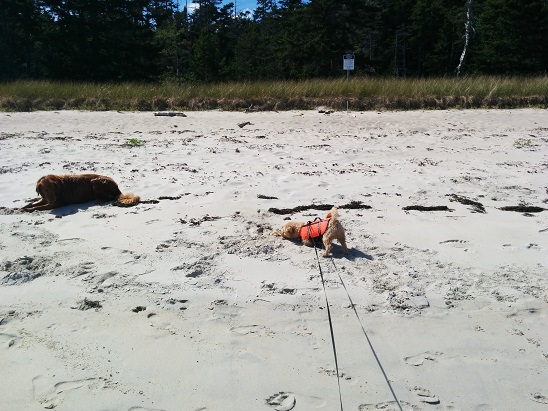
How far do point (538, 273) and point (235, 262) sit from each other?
2.74 m

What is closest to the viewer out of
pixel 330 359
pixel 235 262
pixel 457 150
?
pixel 330 359

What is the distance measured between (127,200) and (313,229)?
2676mm

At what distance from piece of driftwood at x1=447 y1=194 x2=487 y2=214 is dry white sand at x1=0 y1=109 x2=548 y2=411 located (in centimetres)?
8

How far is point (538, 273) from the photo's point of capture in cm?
409

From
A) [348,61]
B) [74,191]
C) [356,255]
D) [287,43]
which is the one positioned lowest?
[356,255]

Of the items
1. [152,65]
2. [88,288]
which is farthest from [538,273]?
[152,65]

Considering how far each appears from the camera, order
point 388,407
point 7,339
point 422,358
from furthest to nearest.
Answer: point 7,339 → point 422,358 → point 388,407

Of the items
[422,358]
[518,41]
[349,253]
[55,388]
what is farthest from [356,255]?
[518,41]

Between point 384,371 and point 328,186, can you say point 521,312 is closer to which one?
point 384,371

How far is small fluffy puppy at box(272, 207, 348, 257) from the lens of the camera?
4363 mm

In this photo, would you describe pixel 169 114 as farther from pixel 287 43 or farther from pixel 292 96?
pixel 287 43

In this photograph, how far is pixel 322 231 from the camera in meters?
4.46

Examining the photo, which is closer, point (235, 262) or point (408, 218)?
point (235, 262)

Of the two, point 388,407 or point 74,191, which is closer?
point 388,407
